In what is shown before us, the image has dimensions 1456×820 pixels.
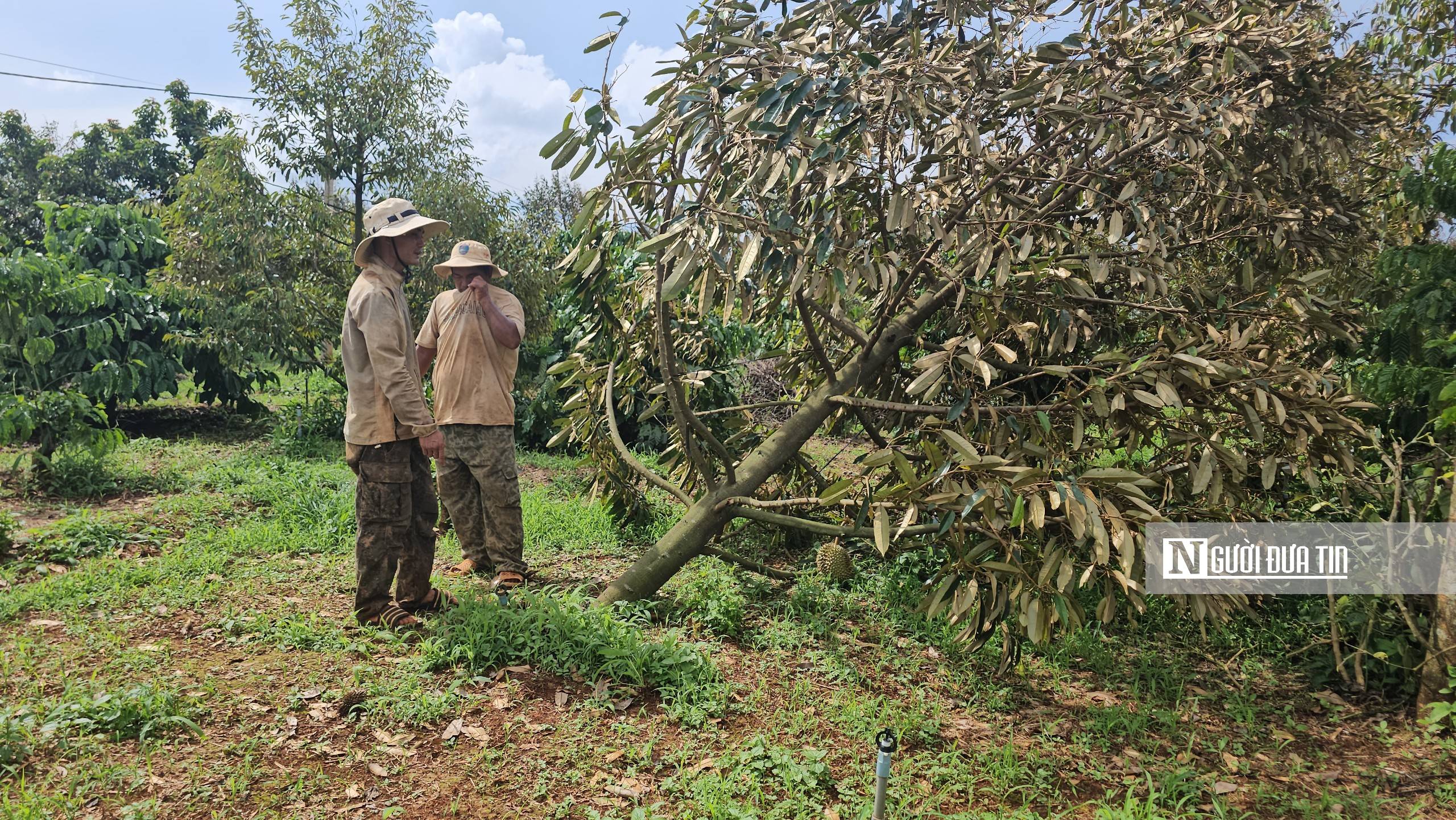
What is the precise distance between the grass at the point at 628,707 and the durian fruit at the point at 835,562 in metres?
0.10

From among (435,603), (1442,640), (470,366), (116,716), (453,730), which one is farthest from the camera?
(470,366)

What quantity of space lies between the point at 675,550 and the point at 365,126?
6.00 meters

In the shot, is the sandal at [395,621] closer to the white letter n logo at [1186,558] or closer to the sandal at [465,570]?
the sandal at [465,570]

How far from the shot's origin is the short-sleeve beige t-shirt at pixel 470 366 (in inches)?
171

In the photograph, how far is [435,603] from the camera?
3.95 metres

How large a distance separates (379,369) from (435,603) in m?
1.13

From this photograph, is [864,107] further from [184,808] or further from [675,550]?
[184,808]

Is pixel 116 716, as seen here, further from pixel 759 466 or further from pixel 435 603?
pixel 759 466

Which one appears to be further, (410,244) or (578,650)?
(410,244)

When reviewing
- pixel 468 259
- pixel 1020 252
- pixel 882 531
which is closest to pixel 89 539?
pixel 468 259

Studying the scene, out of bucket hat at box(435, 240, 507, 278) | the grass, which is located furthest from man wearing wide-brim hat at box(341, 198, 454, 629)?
bucket hat at box(435, 240, 507, 278)

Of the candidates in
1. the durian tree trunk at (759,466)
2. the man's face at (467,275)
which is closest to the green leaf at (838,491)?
the durian tree trunk at (759,466)

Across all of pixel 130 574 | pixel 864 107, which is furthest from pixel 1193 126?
pixel 130 574

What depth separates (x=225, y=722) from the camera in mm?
2914
